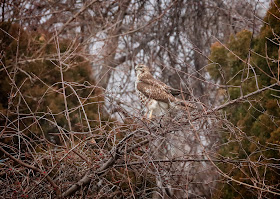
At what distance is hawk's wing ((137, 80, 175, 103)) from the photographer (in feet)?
21.6

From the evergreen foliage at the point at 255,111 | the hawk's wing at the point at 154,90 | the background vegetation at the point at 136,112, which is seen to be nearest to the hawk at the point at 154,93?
the hawk's wing at the point at 154,90

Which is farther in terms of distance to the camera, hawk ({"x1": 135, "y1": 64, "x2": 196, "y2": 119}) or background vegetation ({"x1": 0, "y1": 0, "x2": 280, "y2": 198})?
hawk ({"x1": 135, "y1": 64, "x2": 196, "y2": 119})

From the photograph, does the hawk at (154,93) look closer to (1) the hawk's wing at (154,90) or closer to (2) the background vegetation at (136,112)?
(1) the hawk's wing at (154,90)

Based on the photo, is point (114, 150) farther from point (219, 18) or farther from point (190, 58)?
point (219, 18)

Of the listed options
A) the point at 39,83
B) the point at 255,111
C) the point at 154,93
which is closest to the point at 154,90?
the point at 154,93

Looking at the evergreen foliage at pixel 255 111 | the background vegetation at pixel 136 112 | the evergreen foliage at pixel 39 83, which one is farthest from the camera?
the evergreen foliage at pixel 39 83

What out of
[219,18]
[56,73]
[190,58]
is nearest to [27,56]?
[56,73]

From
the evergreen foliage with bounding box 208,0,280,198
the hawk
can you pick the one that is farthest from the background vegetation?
the hawk

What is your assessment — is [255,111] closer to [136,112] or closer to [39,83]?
[136,112]

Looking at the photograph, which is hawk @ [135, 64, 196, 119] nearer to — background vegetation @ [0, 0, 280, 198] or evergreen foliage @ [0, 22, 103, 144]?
background vegetation @ [0, 0, 280, 198]

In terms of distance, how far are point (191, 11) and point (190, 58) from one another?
1.25 metres

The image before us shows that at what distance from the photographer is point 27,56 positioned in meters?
7.49

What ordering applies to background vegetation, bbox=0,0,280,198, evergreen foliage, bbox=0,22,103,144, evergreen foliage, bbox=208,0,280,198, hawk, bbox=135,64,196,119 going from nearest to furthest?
background vegetation, bbox=0,0,280,198
evergreen foliage, bbox=208,0,280,198
hawk, bbox=135,64,196,119
evergreen foliage, bbox=0,22,103,144

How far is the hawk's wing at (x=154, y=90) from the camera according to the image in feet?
21.6
